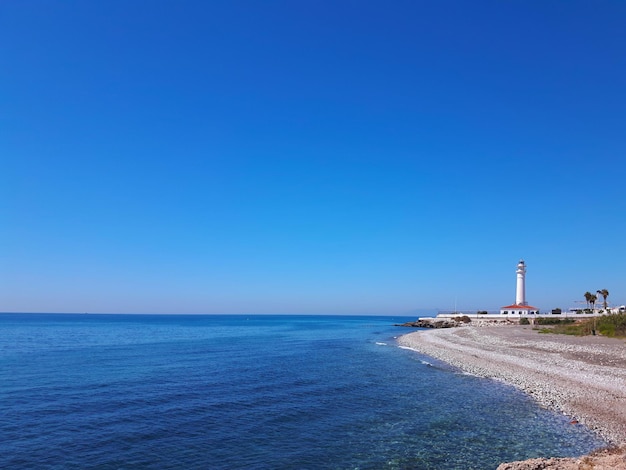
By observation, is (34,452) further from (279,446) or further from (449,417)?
(449,417)

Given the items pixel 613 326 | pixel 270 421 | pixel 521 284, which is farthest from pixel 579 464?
pixel 521 284

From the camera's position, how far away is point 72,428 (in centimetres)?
1878

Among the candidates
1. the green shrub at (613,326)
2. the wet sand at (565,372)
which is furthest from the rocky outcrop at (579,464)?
the green shrub at (613,326)

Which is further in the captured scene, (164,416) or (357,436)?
(164,416)

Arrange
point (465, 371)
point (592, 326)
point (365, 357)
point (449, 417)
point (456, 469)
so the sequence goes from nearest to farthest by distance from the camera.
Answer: point (456, 469) → point (449, 417) → point (465, 371) → point (365, 357) → point (592, 326)

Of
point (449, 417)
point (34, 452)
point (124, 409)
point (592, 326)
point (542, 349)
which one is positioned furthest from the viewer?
point (592, 326)

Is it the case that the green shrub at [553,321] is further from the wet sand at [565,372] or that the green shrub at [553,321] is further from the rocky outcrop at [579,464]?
the rocky outcrop at [579,464]

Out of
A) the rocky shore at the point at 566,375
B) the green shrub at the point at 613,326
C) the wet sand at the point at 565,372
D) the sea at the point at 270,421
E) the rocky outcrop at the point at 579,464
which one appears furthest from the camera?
the green shrub at the point at 613,326

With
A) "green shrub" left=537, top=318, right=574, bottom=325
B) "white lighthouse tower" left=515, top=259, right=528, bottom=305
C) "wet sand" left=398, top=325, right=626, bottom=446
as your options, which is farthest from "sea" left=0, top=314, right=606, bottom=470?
"white lighthouse tower" left=515, top=259, right=528, bottom=305

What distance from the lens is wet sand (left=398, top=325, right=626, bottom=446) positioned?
19.5 meters

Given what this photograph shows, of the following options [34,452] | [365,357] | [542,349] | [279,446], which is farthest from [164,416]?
[542,349]

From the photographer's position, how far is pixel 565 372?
1135 inches

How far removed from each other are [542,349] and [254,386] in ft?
97.4

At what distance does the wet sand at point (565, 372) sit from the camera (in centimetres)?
1950
